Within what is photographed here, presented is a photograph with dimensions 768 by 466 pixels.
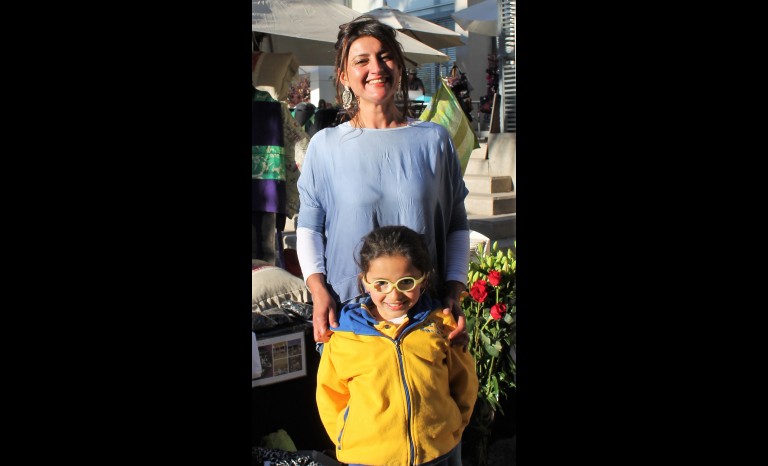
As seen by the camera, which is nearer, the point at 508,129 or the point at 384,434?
the point at 384,434

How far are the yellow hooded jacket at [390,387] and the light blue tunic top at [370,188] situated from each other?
13 cm

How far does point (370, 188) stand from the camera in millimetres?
2213

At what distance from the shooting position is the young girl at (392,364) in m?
2.17

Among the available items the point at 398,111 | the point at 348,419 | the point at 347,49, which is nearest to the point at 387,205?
the point at 398,111

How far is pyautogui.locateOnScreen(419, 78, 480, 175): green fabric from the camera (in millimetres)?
3036

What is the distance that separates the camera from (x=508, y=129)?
11.3 ft

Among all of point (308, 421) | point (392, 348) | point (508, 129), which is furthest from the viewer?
point (508, 129)

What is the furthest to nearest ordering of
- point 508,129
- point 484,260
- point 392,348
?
1. point 508,129
2. point 484,260
3. point 392,348

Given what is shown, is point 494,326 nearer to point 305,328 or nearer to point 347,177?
point 305,328

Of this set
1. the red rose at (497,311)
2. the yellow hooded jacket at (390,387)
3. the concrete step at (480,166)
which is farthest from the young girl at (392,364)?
the concrete step at (480,166)

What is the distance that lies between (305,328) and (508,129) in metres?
1.34

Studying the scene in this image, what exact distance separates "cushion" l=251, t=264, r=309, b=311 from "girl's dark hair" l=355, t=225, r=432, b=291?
2.28ft

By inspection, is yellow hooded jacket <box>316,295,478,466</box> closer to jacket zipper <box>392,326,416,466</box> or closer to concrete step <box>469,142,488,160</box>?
jacket zipper <box>392,326,416,466</box>

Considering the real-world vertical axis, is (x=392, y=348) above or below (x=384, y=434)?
above
